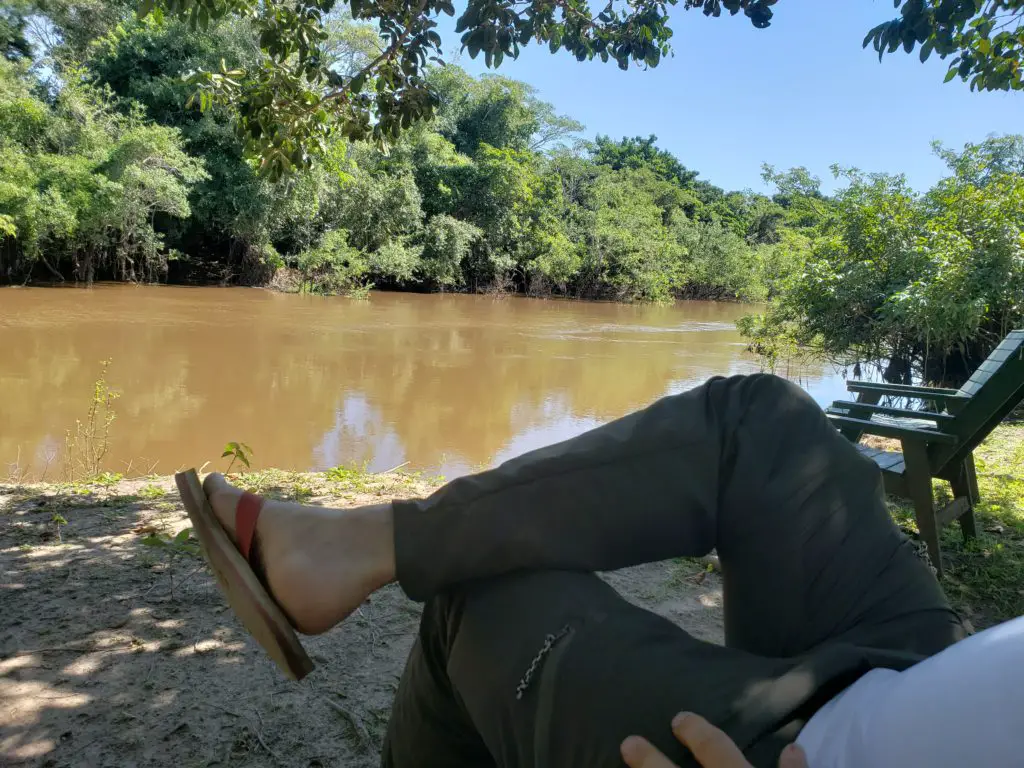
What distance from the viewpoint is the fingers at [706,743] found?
0.57 metres

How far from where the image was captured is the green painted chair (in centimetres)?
207

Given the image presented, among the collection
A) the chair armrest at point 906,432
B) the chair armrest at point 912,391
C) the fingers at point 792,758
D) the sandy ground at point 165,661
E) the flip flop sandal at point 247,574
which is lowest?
the sandy ground at point 165,661

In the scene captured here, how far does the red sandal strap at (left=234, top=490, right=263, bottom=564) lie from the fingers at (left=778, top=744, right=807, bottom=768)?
702mm

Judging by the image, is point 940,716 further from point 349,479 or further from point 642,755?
point 349,479

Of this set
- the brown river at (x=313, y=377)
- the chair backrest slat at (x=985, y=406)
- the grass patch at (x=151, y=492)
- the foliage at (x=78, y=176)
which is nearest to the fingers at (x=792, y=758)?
the chair backrest slat at (x=985, y=406)

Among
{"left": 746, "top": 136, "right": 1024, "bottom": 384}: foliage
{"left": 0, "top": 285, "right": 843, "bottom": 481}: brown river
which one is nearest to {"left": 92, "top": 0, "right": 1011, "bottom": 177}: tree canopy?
{"left": 0, "top": 285, "right": 843, "bottom": 481}: brown river

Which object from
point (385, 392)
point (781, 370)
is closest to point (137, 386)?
point (385, 392)

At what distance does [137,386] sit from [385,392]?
2297 millimetres

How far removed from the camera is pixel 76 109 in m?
12.8

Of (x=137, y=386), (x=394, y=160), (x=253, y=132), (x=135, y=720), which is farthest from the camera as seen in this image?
(x=394, y=160)

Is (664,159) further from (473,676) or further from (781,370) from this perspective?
(473,676)

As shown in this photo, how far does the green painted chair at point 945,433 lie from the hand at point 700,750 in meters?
1.79

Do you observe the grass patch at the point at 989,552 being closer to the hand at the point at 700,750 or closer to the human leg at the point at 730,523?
the human leg at the point at 730,523

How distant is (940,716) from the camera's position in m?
0.52
